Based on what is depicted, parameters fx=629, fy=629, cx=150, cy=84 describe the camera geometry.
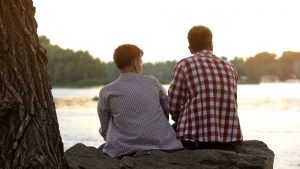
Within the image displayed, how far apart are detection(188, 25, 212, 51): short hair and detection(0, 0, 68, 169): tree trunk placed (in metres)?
1.22

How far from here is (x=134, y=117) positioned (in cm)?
430

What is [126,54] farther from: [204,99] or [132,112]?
[204,99]

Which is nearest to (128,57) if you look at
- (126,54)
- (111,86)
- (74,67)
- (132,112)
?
(126,54)

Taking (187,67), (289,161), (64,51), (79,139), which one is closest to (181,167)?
(187,67)

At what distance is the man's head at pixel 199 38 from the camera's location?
4.41m

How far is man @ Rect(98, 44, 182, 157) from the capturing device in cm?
424

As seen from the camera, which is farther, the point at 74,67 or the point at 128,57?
the point at 74,67

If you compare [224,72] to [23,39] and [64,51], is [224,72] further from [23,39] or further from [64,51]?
[64,51]

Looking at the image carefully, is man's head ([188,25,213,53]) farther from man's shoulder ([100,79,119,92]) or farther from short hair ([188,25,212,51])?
man's shoulder ([100,79,119,92])

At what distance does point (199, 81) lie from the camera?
4328 millimetres

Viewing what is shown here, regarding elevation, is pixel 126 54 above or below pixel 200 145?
above

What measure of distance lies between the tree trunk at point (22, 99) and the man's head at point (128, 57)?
0.76 metres

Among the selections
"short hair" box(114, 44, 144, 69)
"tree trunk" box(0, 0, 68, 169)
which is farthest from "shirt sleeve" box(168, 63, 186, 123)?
"tree trunk" box(0, 0, 68, 169)

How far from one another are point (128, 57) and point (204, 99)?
0.60 meters
